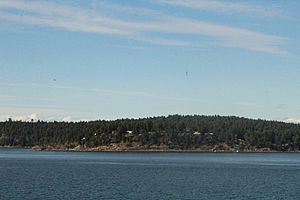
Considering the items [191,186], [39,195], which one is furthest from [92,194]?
[191,186]

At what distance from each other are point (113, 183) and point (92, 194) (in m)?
19.3

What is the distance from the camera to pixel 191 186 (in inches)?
4063

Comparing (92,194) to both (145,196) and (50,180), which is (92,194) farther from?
(50,180)

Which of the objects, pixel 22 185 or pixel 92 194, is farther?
pixel 22 185

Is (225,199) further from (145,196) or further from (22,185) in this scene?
(22,185)

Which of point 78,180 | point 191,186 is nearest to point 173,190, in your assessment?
point 191,186

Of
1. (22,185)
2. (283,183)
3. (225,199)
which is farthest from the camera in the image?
(283,183)

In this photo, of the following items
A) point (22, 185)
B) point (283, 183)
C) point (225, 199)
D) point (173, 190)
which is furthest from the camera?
point (283, 183)

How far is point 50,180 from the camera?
114m

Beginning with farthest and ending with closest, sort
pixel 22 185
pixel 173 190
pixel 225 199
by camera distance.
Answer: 1. pixel 22 185
2. pixel 173 190
3. pixel 225 199

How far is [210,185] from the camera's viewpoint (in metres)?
106

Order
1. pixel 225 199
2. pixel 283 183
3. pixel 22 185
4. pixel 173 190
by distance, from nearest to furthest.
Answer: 1. pixel 225 199
2. pixel 173 190
3. pixel 22 185
4. pixel 283 183

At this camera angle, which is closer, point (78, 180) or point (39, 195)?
point (39, 195)

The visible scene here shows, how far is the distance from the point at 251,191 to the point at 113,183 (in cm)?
2505
